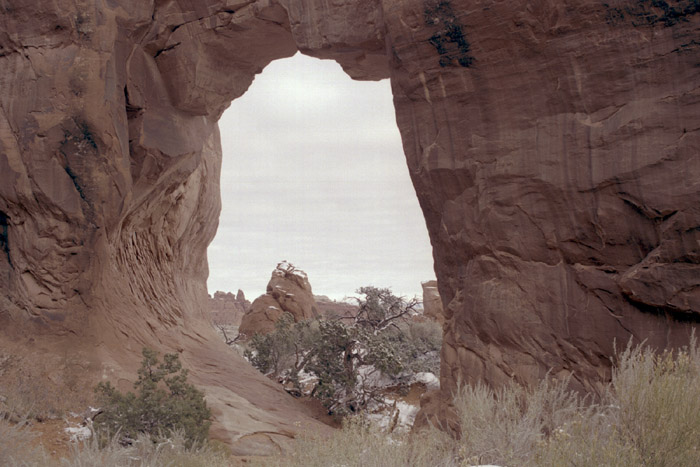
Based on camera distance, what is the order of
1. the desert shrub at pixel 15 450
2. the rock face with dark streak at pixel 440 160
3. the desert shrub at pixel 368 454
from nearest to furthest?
the desert shrub at pixel 368 454 → the desert shrub at pixel 15 450 → the rock face with dark streak at pixel 440 160

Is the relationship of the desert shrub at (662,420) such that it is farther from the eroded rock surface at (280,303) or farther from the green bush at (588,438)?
the eroded rock surface at (280,303)

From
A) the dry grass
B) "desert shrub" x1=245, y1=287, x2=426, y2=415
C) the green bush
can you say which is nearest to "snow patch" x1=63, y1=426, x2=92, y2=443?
the dry grass

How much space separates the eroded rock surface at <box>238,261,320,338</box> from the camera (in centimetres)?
2252

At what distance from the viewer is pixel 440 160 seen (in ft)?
26.9

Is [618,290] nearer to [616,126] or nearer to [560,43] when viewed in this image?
[616,126]

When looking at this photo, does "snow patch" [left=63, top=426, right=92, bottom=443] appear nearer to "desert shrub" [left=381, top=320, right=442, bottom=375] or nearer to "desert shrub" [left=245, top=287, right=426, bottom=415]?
"desert shrub" [left=245, top=287, right=426, bottom=415]

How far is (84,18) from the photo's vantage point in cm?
934

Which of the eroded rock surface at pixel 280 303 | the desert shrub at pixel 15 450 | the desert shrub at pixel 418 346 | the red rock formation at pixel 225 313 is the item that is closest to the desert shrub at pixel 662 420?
the desert shrub at pixel 15 450

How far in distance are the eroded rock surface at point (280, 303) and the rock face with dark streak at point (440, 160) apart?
1063 cm

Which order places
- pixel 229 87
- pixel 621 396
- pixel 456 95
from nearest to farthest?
1. pixel 621 396
2. pixel 456 95
3. pixel 229 87

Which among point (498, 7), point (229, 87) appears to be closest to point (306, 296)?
point (229, 87)

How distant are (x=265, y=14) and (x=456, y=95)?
4104 mm

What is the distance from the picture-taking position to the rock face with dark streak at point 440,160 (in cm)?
660

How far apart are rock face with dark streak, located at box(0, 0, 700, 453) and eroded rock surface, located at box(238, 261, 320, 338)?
10632 mm
